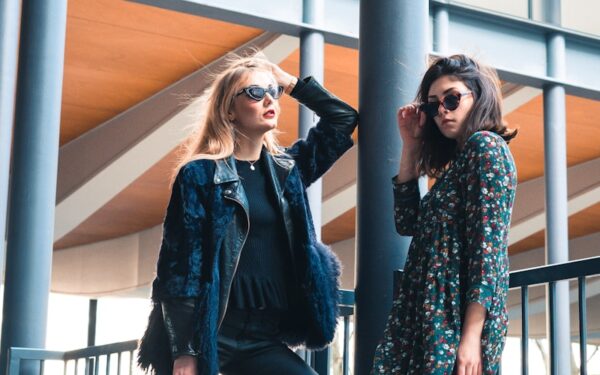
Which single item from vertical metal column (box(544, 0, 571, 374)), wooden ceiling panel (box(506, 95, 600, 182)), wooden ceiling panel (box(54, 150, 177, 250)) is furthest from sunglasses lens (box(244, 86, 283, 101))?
wooden ceiling panel (box(54, 150, 177, 250))

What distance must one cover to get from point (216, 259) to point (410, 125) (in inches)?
35.9

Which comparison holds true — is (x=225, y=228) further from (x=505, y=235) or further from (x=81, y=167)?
(x=81, y=167)

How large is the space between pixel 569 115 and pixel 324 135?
46.2 ft

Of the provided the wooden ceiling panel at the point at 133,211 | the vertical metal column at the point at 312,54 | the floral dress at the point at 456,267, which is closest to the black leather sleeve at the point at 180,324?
the floral dress at the point at 456,267

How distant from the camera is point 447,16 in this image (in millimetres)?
12148

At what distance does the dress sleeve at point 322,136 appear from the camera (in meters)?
4.27

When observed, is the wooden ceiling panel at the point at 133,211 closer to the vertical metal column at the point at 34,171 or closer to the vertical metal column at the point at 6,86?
the vertical metal column at the point at 34,171

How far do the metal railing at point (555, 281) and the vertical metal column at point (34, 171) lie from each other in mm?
6544

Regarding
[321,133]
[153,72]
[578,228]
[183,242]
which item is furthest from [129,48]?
[578,228]

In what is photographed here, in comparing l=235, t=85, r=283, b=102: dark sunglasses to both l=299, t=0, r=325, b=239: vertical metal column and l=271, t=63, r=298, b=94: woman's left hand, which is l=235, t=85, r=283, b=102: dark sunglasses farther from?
l=299, t=0, r=325, b=239: vertical metal column

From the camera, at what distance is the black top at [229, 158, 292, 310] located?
12.5 ft

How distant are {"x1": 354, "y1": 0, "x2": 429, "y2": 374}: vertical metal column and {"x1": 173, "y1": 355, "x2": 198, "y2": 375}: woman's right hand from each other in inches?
29.5

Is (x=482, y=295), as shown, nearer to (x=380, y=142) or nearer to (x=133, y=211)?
(x=380, y=142)

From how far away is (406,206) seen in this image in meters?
3.82
